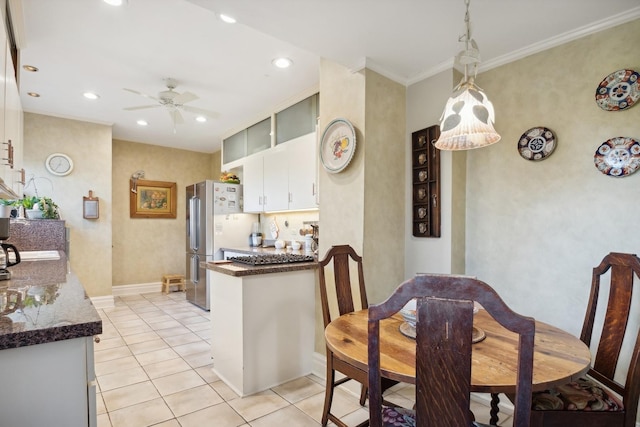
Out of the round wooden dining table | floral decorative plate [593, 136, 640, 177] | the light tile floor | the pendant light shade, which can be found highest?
the pendant light shade

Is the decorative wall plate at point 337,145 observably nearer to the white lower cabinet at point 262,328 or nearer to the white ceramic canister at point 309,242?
the white lower cabinet at point 262,328

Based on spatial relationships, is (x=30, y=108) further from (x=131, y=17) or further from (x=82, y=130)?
(x=131, y=17)

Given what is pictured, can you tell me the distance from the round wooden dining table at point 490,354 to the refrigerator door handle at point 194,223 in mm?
3870

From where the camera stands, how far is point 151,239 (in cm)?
615

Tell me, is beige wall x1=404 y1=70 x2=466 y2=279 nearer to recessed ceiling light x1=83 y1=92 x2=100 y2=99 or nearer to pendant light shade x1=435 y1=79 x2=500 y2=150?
pendant light shade x1=435 y1=79 x2=500 y2=150

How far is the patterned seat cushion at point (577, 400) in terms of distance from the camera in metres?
1.36

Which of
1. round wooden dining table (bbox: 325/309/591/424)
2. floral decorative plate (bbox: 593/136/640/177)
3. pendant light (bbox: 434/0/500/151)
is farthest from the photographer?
floral decorative plate (bbox: 593/136/640/177)

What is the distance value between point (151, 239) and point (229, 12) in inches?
206

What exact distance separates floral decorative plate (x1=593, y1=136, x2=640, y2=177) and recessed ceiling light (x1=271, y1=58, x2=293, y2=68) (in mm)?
2486

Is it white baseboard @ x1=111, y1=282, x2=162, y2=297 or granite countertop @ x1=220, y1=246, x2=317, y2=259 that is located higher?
granite countertop @ x1=220, y1=246, x2=317, y2=259

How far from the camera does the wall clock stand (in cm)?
453

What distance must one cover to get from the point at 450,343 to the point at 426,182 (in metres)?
2.00

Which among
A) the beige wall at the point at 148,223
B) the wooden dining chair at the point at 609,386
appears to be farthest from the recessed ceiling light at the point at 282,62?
the beige wall at the point at 148,223

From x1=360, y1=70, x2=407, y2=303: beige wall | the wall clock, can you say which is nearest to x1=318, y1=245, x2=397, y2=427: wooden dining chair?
x1=360, y1=70, x2=407, y2=303: beige wall
